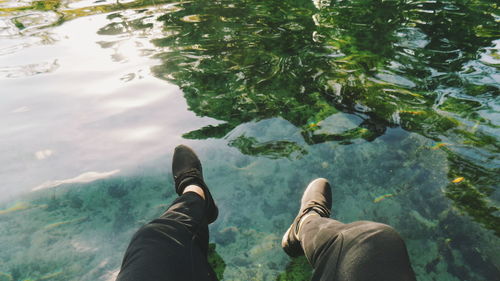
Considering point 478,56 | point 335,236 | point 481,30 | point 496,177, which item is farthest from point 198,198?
point 481,30

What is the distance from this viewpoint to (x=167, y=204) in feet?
7.06

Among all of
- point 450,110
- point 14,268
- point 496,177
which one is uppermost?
point 450,110

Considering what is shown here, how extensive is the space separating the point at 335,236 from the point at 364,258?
0.77 feet

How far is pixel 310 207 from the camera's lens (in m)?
1.84

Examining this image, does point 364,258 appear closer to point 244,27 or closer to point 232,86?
point 232,86

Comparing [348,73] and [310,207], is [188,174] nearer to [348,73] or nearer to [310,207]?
[310,207]

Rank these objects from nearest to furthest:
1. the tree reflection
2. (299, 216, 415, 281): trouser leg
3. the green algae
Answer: (299, 216, 415, 281): trouser leg < the green algae < the tree reflection

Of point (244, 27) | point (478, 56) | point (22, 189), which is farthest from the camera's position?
point (244, 27)

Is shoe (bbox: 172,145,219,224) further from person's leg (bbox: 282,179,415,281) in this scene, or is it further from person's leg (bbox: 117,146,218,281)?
person's leg (bbox: 282,179,415,281)

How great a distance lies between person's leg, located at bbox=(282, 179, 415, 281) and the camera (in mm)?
1082

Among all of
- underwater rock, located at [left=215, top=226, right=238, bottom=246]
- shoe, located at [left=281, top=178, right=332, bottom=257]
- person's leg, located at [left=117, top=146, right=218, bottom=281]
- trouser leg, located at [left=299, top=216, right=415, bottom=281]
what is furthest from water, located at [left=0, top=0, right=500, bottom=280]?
trouser leg, located at [left=299, top=216, right=415, bottom=281]

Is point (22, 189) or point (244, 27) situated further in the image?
point (244, 27)

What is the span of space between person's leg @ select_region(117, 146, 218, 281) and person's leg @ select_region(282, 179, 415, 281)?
56 centimetres

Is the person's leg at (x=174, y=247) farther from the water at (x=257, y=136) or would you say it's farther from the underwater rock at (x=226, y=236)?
the water at (x=257, y=136)
